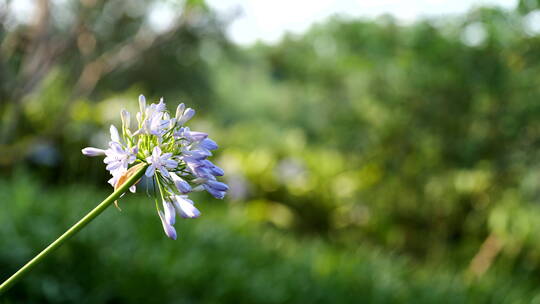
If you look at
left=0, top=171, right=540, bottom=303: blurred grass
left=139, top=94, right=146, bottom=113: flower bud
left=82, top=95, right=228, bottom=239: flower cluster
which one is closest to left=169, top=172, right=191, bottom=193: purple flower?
left=82, top=95, right=228, bottom=239: flower cluster

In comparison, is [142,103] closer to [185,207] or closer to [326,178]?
[185,207]

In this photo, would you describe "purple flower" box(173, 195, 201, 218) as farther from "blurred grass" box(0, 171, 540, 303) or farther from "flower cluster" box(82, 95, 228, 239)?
"blurred grass" box(0, 171, 540, 303)

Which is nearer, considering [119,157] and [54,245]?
[54,245]

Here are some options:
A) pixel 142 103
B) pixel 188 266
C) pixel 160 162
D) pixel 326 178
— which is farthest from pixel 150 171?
pixel 326 178

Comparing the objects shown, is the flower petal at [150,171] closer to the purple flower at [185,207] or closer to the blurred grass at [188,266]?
the purple flower at [185,207]

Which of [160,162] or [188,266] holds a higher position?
[188,266]

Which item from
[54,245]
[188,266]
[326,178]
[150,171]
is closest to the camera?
[54,245]

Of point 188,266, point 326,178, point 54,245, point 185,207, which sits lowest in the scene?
point 54,245
